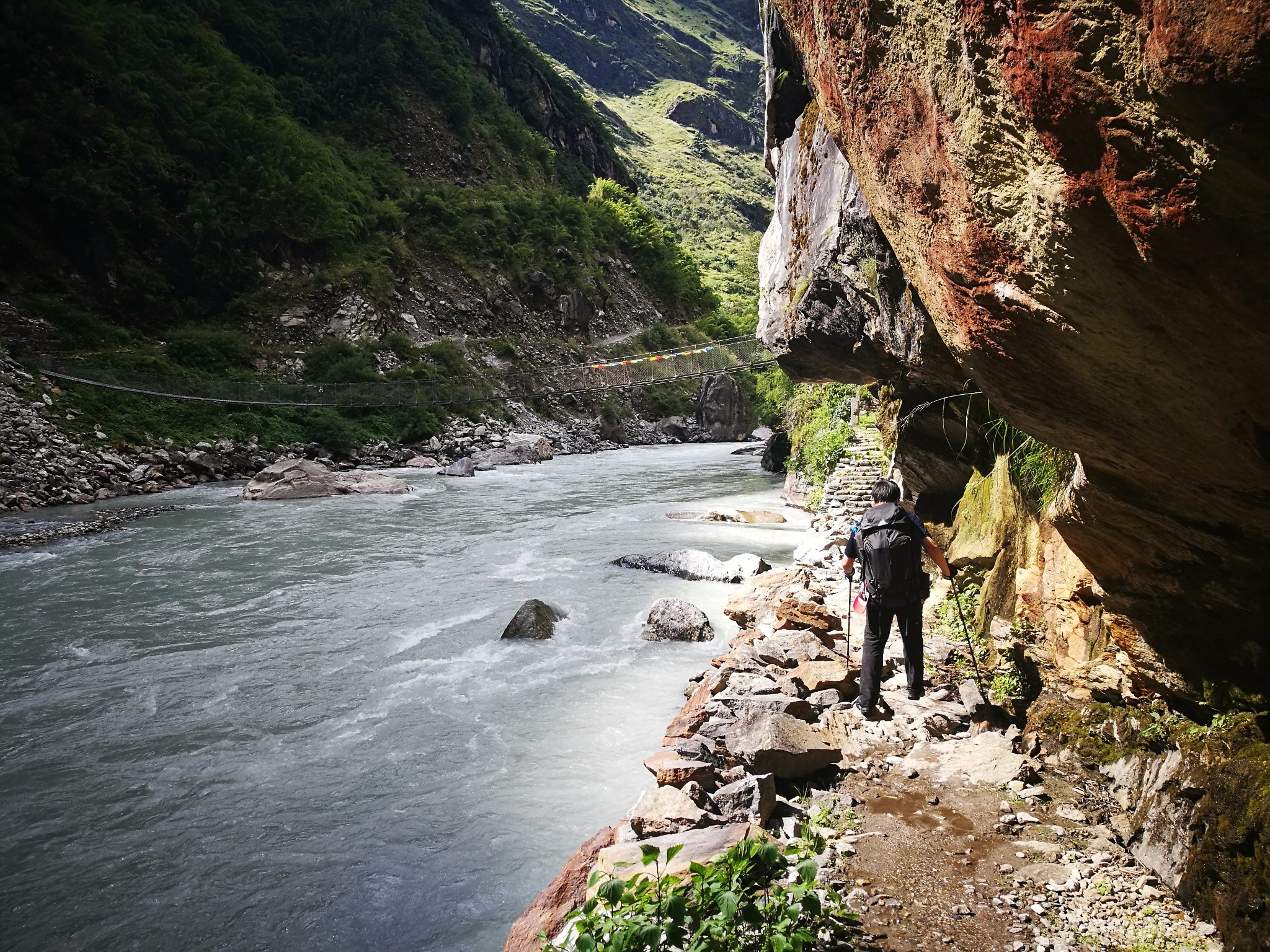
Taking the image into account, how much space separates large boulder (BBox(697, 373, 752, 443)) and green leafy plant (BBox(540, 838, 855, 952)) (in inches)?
1245

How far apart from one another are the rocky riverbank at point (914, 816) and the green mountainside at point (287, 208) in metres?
17.6

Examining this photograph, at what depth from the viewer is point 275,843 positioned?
383 centimetres

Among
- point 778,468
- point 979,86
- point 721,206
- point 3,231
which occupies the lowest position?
point 778,468

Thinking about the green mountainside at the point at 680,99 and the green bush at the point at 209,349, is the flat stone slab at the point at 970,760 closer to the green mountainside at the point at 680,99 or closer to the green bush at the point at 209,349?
the green bush at the point at 209,349

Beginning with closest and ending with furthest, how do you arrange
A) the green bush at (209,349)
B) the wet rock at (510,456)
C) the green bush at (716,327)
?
the green bush at (209,349)
the wet rock at (510,456)
the green bush at (716,327)

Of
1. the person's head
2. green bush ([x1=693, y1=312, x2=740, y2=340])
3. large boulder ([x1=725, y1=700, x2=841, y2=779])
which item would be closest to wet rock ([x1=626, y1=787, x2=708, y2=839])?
large boulder ([x1=725, y1=700, x2=841, y2=779])

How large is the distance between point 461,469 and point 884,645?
1702cm

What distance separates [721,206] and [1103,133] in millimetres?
90677

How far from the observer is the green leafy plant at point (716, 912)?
82.4 inches

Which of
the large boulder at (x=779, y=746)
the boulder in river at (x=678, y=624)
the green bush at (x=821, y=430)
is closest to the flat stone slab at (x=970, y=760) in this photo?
the large boulder at (x=779, y=746)

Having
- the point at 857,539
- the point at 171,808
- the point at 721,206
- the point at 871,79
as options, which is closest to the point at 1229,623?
the point at 857,539

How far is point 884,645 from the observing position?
4137mm

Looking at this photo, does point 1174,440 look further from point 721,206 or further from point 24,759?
point 721,206

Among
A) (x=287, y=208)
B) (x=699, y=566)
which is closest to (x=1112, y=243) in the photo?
(x=699, y=566)
